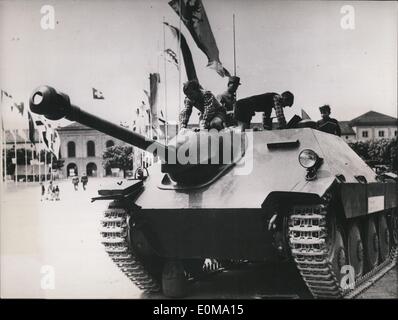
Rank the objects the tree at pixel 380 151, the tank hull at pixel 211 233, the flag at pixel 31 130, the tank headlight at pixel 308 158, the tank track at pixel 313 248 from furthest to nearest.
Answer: the flag at pixel 31 130, the tree at pixel 380 151, the tank hull at pixel 211 233, the tank headlight at pixel 308 158, the tank track at pixel 313 248

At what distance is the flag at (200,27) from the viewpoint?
9977 millimetres

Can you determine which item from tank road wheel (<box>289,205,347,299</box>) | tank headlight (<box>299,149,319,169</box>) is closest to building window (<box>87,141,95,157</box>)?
tank headlight (<box>299,149,319,169</box>)

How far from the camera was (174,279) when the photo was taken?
8242 mm

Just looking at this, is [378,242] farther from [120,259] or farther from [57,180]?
[57,180]

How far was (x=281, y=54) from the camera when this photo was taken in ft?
31.2

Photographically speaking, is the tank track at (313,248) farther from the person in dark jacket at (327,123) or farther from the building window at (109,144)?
the building window at (109,144)

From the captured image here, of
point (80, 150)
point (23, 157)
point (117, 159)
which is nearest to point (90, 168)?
point (80, 150)

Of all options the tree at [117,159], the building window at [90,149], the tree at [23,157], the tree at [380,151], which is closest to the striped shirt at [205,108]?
the tree at [23,157]

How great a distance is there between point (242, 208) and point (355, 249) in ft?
8.26

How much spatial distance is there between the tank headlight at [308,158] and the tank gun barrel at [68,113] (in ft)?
6.19

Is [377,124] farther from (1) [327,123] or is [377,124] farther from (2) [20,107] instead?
(2) [20,107]

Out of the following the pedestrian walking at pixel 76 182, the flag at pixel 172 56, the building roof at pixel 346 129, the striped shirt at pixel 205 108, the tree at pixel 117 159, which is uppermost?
the flag at pixel 172 56

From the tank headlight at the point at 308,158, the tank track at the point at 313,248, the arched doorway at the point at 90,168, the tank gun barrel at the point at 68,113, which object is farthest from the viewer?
the arched doorway at the point at 90,168
